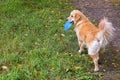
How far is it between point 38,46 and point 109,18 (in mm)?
3520

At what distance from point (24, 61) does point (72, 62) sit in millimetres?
1064

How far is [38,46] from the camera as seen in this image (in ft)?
24.6

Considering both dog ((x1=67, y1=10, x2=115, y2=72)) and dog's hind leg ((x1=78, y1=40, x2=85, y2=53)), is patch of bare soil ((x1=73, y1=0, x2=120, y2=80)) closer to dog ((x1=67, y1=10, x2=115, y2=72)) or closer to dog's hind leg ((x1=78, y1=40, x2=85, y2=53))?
dog ((x1=67, y1=10, x2=115, y2=72))

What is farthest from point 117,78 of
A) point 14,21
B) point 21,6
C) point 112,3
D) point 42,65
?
point 112,3

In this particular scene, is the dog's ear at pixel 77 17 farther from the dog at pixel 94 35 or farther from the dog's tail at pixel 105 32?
the dog's tail at pixel 105 32

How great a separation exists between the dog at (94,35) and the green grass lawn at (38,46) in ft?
1.11

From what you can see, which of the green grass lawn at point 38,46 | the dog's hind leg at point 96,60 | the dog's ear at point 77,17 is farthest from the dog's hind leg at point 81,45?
the dog's hind leg at point 96,60

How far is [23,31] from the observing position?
8.43m

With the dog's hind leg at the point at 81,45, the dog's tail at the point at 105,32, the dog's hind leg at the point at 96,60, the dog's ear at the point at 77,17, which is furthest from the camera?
the dog's ear at the point at 77,17

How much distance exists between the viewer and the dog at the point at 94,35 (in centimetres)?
617

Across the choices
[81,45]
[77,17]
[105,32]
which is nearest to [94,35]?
[105,32]

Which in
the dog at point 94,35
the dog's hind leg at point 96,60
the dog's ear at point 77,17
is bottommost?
the dog's hind leg at point 96,60

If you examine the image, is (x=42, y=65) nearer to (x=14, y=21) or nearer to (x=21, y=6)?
(x=14, y=21)

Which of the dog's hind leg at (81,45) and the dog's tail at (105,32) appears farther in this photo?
the dog's hind leg at (81,45)
